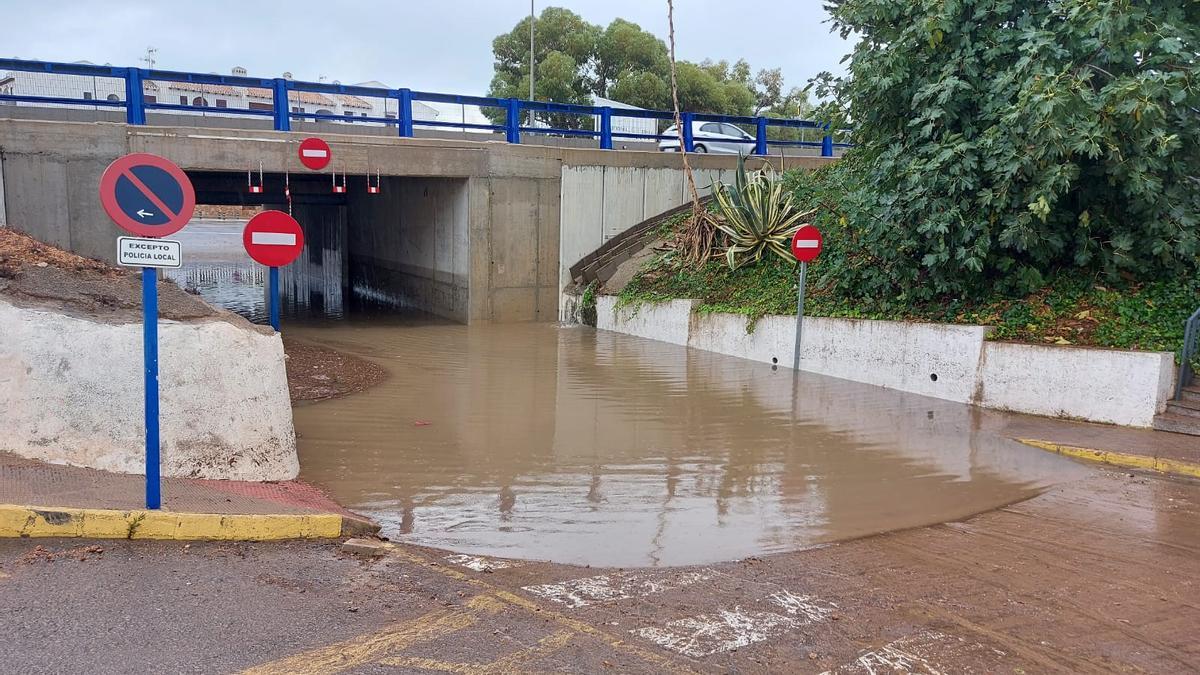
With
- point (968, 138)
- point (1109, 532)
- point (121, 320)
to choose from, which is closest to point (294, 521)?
point (121, 320)

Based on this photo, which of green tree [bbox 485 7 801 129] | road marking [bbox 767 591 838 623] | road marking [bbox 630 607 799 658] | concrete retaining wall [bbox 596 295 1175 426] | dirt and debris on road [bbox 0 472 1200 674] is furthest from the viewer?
green tree [bbox 485 7 801 129]

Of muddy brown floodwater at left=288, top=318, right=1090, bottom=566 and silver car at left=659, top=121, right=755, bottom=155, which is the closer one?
muddy brown floodwater at left=288, top=318, right=1090, bottom=566

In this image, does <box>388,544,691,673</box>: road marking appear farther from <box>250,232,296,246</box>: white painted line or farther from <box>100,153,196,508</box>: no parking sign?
<box>250,232,296,246</box>: white painted line

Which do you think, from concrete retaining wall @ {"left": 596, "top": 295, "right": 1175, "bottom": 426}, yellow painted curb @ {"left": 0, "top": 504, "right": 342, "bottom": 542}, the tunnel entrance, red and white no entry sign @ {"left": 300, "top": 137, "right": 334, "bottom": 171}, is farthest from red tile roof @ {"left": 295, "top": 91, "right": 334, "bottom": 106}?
yellow painted curb @ {"left": 0, "top": 504, "right": 342, "bottom": 542}

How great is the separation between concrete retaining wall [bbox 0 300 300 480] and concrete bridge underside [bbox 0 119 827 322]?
32.1ft

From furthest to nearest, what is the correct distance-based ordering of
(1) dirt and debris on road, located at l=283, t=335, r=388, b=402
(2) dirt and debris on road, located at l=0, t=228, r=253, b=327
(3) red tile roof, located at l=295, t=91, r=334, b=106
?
(3) red tile roof, located at l=295, t=91, r=334, b=106
(1) dirt and debris on road, located at l=283, t=335, r=388, b=402
(2) dirt and debris on road, located at l=0, t=228, r=253, b=327

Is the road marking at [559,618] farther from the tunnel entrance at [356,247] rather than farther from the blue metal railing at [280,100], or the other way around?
the tunnel entrance at [356,247]

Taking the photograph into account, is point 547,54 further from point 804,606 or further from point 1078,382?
point 804,606

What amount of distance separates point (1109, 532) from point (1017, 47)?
6.63m

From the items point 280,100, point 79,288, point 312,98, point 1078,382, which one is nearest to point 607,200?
point 280,100

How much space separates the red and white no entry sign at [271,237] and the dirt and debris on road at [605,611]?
3565 mm

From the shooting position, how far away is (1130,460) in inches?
339

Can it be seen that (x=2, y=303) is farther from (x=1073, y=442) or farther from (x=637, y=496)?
(x=1073, y=442)

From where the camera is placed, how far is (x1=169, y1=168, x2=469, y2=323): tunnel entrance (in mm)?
19125
